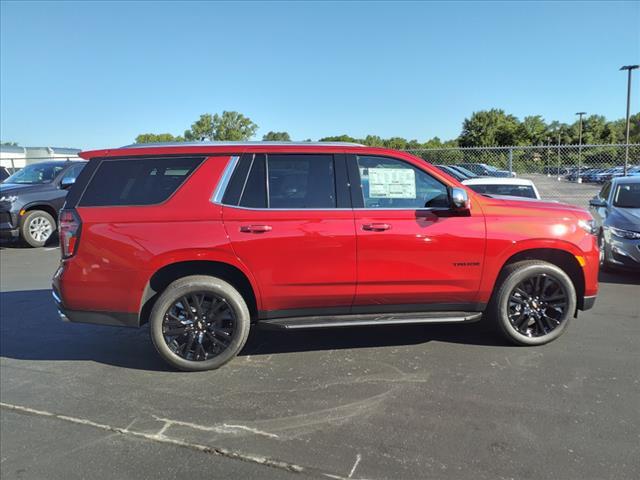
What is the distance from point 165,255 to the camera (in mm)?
3947

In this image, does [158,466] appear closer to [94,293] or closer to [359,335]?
[94,293]

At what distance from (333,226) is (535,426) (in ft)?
6.62

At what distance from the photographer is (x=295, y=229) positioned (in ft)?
13.2

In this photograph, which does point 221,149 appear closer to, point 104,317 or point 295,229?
→ point 295,229

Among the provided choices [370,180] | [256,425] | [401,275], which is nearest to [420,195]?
[370,180]

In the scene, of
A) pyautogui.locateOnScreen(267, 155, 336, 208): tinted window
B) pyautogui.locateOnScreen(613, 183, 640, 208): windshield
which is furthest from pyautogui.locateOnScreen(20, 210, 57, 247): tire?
pyautogui.locateOnScreen(613, 183, 640, 208): windshield

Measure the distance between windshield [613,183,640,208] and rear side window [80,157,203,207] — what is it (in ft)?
22.4

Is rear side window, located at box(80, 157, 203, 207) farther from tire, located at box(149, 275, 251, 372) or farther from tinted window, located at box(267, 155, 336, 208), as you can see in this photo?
tire, located at box(149, 275, 251, 372)

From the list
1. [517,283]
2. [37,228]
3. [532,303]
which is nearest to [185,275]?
[517,283]

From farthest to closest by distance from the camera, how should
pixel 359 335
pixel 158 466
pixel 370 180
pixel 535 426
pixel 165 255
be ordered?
1. pixel 359 335
2. pixel 370 180
3. pixel 165 255
4. pixel 535 426
5. pixel 158 466

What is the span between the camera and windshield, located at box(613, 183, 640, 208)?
7715 millimetres

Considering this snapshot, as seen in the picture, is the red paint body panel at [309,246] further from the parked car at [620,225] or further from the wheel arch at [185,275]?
the parked car at [620,225]

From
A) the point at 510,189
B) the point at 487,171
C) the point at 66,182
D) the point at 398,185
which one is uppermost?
the point at 487,171

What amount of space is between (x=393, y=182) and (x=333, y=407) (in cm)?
194
